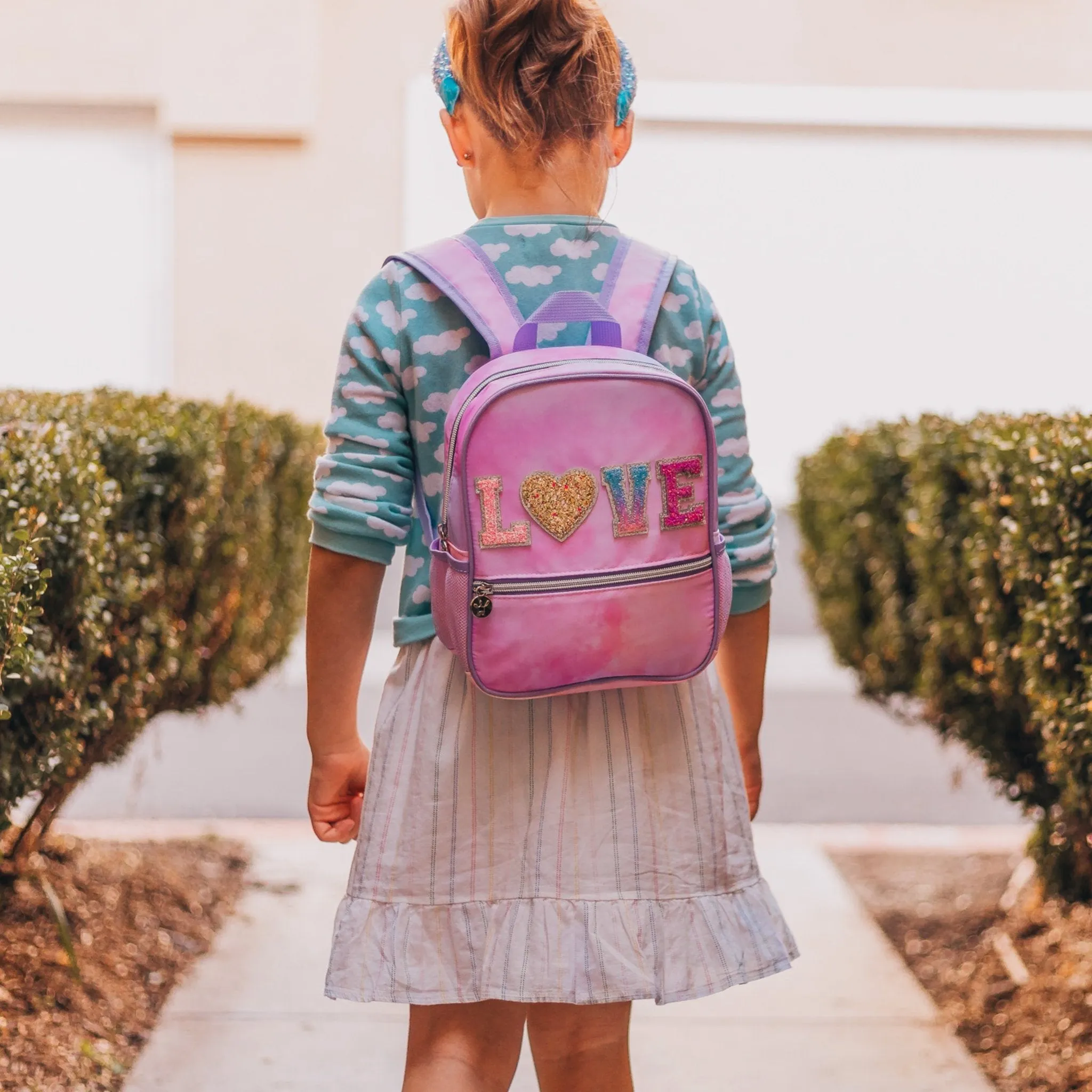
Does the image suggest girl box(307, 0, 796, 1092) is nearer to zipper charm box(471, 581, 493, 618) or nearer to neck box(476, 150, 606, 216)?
neck box(476, 150, 606, 216)

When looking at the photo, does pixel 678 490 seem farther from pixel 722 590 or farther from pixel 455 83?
pixel 455 83

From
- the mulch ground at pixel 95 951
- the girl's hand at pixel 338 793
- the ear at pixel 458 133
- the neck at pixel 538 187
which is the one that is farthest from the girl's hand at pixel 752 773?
the mulch ground at pixel 95 951

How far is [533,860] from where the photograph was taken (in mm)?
1801

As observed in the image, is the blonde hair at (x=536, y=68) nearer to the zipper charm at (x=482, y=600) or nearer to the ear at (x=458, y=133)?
the ear at (x=458, y=133)

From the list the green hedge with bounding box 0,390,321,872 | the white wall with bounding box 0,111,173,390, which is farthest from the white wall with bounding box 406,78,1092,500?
the green hedge with bounding box 0,390,321,872

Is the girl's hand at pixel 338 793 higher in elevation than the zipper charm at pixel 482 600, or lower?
lower

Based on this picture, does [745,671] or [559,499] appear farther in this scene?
[745,671]

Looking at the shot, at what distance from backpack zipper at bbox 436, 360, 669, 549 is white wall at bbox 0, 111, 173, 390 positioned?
782 cm

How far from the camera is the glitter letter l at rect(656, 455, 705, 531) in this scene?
1.74m

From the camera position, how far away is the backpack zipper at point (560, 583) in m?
1.69

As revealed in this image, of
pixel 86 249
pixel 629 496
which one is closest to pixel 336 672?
pixel 629 496

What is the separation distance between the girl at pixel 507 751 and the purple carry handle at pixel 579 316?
19 mm

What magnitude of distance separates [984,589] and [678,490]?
1.69 metres

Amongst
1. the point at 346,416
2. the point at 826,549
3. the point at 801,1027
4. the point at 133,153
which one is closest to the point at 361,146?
the point at 133,153
